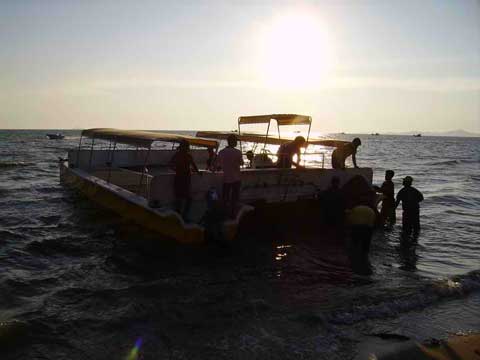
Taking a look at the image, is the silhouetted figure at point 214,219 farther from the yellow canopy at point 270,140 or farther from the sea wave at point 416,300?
the sea wave at point 416,300

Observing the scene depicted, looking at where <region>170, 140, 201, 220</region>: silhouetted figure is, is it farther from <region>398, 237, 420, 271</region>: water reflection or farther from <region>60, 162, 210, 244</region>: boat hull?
<region>398, 237, 420, 271</region>: water reflection

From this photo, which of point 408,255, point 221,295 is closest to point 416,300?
point 408,255

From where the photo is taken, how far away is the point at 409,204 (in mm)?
11641

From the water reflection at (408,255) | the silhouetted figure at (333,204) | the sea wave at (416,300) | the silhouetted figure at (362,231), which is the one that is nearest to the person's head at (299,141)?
the silhouetted figure at (333,204)

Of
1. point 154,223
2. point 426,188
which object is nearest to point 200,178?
point 154,223

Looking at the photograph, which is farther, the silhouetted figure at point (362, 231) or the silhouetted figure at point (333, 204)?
the silhouetted figure at point (333, 204)

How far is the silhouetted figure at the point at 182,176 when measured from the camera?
932cm

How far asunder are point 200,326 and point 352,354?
2.16 metres

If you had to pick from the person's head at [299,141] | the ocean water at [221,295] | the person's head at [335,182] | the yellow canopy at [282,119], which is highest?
the yellow canopy at [282,119]

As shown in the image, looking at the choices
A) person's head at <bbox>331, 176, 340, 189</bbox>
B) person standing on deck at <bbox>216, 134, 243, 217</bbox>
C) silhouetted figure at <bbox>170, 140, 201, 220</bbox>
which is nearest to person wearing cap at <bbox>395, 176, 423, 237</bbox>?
person's head at <bbox>331, 176, 340, 189</bbox>

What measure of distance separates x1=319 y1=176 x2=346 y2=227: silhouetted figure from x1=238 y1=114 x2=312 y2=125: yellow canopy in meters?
2.06

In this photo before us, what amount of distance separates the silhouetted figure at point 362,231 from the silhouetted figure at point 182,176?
373 centimetres

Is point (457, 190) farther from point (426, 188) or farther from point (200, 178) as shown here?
point (200, 178)

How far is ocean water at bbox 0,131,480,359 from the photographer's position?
5.59 m
